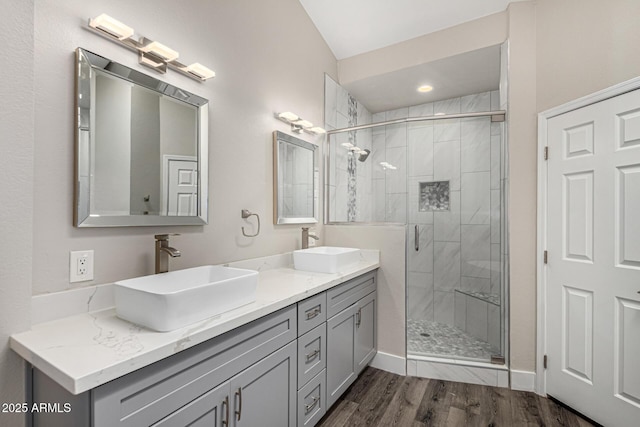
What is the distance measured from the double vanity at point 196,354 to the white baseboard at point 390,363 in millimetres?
829

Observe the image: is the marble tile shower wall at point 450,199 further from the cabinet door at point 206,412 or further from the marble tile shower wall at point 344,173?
the cabinet door at point 206,412

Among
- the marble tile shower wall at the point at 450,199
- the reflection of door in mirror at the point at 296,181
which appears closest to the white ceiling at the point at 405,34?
the marble tile shower wall at the point at 450,199

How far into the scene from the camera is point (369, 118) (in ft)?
13.9

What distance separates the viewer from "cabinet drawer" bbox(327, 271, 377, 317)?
1989 mm

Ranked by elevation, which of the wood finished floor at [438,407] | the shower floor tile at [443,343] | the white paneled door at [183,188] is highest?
the white paneled door at [183,188]

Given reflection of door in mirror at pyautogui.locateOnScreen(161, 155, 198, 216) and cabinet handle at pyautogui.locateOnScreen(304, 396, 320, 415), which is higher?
reflection of door in mirror at pyautogui.locateOnScreen(161, 155, 198, 216)

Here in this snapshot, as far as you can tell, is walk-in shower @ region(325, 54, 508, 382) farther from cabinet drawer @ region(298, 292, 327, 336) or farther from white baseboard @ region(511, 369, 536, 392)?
cabinet drawer @ region(298, 292, 327, 336)

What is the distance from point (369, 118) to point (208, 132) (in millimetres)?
2844

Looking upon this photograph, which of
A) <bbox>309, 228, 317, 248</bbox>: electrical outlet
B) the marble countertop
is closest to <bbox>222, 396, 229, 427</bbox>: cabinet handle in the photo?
the marble countertop

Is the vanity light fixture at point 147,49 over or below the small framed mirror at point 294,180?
over

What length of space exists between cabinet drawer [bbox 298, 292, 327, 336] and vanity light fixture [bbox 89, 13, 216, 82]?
138 centimetres

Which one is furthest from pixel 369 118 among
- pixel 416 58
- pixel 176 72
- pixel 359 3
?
pixel 176 72

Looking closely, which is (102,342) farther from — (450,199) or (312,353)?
(450,199)

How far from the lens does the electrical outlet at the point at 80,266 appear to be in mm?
1261
